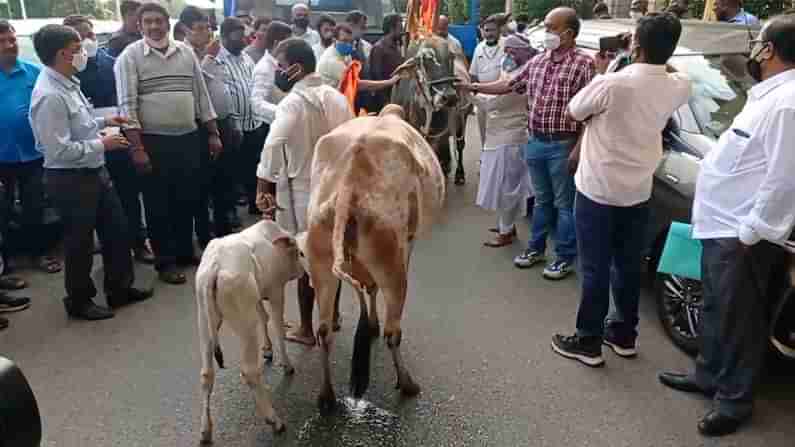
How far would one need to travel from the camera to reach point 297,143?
3.60 meters

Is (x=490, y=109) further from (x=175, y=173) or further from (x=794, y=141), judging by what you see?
(x=794, y=141)

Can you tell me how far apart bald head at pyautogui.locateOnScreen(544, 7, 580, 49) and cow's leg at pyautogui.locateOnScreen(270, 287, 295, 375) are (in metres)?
2.66

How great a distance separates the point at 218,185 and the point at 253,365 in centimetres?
323

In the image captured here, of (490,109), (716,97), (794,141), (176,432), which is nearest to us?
(794,141)

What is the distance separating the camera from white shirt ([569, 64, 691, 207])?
10.7 ft

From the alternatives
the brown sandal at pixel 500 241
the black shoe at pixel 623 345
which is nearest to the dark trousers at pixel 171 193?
the brown sandal at pixel 500 241

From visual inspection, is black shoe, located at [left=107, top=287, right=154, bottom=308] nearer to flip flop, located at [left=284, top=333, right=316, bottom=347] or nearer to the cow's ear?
flip flop, located at [left=284, top=333, right=316, bottom=347]

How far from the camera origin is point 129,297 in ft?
15.3

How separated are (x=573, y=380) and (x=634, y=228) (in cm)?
95

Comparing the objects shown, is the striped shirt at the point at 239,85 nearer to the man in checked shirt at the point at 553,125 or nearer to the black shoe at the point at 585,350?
the man in checked shirt at the point at 553,125

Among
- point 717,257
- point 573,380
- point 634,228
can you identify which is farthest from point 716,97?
point 573,380

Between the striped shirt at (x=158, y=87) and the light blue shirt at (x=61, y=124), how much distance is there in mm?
418

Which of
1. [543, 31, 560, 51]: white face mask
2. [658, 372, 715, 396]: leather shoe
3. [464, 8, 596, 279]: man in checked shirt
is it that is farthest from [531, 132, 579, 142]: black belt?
[658, 372, 715, 396]: leather shoe

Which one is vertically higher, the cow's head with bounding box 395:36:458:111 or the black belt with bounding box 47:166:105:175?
the cow's head with bounding box 395:36:458:111
